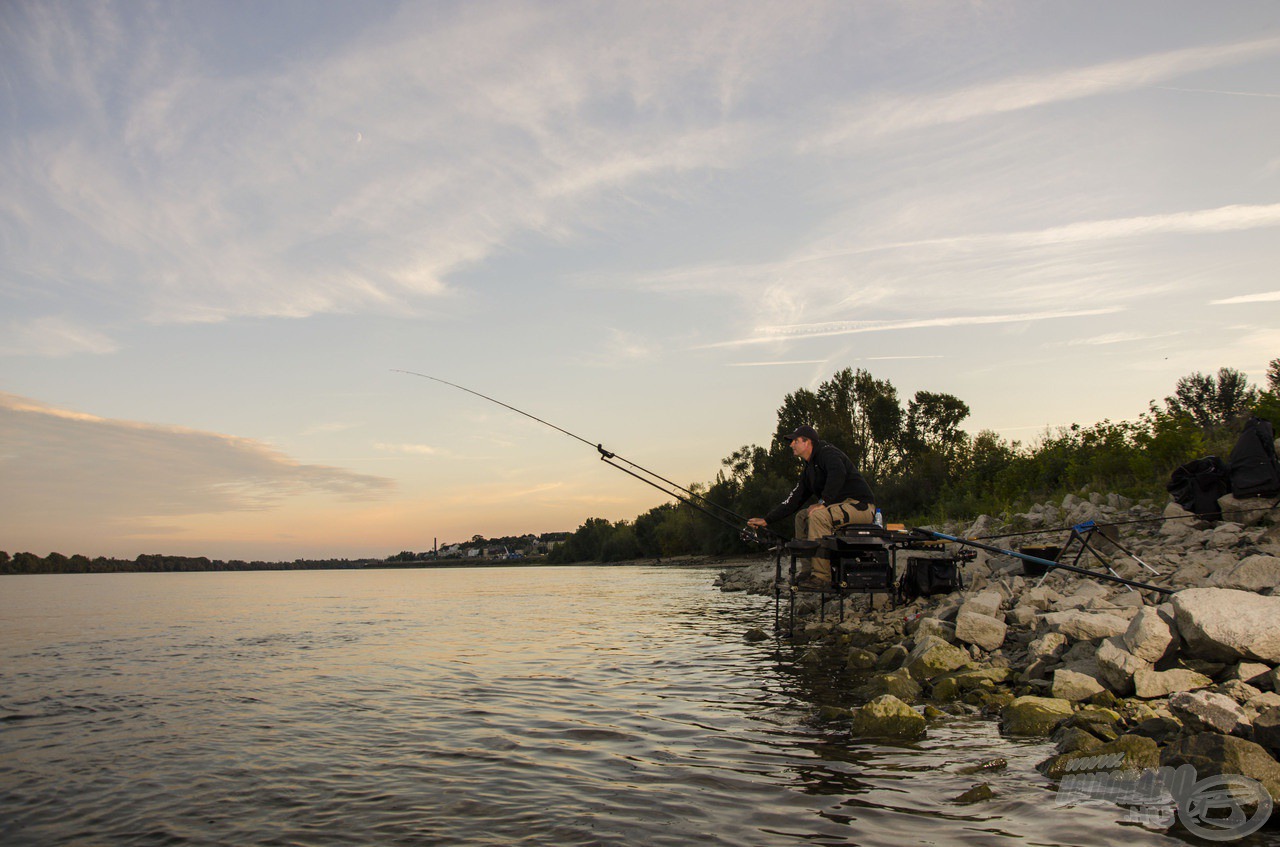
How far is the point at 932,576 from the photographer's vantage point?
579 inches

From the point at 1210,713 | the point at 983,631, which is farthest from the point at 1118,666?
the point at 983,631

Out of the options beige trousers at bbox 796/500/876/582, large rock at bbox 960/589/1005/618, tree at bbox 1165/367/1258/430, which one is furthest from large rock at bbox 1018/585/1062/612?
tree at bbox 1165/367/1258/430

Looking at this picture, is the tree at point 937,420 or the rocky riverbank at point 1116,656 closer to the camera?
the rocky riverbank at point 1116,656

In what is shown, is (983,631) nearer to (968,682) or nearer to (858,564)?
(968,682)

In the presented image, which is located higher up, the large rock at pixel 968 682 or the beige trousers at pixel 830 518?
the beige trousers at pixel 830 518

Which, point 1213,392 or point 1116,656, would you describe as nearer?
point 1116,656

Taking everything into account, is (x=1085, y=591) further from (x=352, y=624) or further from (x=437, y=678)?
(x=352, y=624)

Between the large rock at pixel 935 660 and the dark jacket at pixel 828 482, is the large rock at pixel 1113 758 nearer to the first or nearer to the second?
the large rock at pixel 935 660

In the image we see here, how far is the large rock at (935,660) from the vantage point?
9641 mm

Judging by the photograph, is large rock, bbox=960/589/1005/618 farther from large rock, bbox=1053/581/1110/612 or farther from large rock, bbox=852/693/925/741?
large rock, bbox=852/693/925/741

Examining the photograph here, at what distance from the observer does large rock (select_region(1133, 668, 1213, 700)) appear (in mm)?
7090

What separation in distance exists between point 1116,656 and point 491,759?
568 centimetres

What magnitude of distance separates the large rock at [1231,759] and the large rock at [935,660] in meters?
4.21

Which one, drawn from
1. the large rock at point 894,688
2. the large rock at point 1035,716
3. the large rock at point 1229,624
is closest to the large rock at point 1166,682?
the large rock at point 1229,624
